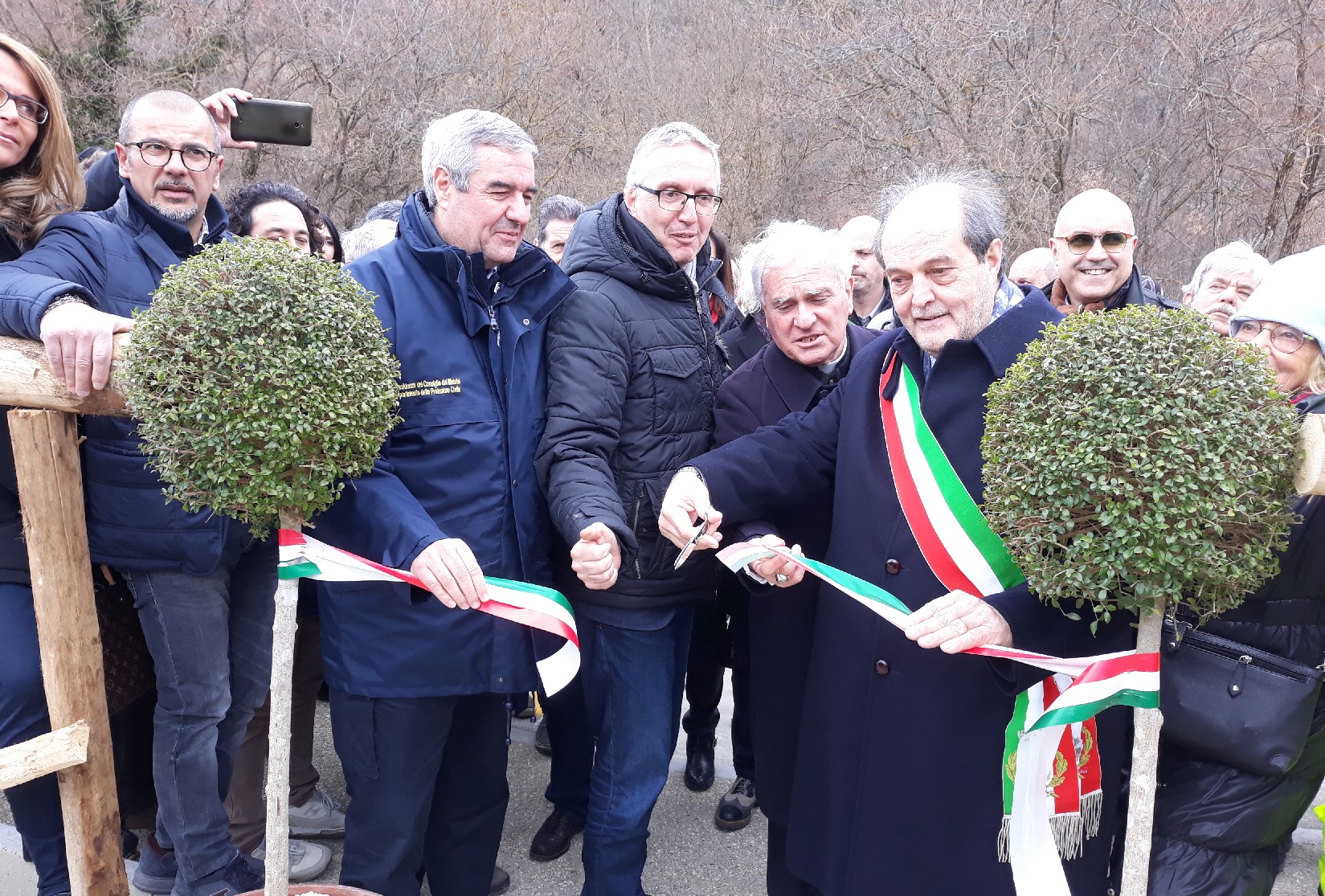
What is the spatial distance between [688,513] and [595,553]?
291 millimetres

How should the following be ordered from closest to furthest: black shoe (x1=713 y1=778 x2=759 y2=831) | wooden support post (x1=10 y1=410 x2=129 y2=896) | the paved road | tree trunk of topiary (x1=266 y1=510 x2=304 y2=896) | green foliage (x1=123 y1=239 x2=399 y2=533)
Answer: green foliage (x1=123 y1=239 x2=399 y2=533)
tree trunk of topiary (x1=266 y1=510 x2=304 y2=896)
wooden support post (x1=10 y1=410 x2=129 y2=896)
the paved road
black shoe (x1=713 y1=778 x2=759 y2=831)

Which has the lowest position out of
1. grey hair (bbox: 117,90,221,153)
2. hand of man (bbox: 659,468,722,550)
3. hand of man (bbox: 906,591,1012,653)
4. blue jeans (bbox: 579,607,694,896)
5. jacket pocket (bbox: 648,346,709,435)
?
blue jeans (bbox: 579,607,694,896)

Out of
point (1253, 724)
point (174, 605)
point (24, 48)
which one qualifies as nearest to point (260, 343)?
point (174, 605)

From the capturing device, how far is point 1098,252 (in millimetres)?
4273

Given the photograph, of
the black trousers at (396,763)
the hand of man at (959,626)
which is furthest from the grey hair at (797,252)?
the black trousers at (396,763)

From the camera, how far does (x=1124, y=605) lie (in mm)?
1887

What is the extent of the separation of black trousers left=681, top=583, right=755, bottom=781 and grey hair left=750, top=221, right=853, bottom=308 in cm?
146

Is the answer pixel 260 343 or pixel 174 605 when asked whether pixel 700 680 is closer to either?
pixel 174 605

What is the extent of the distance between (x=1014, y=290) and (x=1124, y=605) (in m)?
1.01

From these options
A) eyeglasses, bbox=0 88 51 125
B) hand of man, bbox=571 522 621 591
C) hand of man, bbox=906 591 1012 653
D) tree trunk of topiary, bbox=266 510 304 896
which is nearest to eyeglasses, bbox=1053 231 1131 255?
hand of man, bbox=906 591 1012 653

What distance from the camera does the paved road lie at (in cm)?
354

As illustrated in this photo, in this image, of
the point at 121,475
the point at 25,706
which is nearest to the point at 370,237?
the point at 121,475

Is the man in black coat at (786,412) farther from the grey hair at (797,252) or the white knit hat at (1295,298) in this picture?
the white knit hat at (1295,298)

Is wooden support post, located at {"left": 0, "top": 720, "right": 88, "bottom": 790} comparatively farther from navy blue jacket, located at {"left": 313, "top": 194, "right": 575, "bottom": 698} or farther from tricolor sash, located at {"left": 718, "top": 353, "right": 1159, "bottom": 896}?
tricolor sash, located at {"left": 718, "top": 353, "right": 1159, "bottom": 896}
